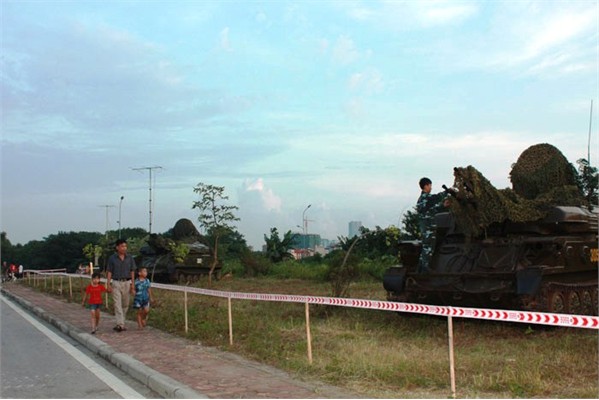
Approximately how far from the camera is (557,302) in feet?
34.9

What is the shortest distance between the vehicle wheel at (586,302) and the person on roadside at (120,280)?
799 cm

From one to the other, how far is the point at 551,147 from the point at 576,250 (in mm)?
2753

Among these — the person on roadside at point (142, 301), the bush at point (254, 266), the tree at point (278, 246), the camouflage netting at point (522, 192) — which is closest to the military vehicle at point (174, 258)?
the bush at point (254, 266)

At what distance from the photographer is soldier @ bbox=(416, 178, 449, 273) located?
11555 millimetres

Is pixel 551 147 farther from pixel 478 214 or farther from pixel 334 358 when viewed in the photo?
pixel 334 358

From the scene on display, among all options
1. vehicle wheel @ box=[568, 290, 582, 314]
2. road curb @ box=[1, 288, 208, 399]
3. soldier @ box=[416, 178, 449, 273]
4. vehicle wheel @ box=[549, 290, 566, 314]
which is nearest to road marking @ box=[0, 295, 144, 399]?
road curb @ box=[1, 288, 208, 399]

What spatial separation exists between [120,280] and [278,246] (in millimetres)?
30254

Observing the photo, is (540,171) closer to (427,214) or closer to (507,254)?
(507,254)

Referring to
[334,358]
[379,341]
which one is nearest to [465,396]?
[334,358]

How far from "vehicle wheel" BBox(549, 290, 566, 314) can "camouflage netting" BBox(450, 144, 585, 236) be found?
132cm

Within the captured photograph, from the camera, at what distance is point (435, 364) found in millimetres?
7719

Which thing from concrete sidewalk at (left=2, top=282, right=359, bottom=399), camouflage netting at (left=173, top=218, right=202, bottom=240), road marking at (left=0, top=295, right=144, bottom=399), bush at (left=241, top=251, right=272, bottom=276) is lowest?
road marking at (left=0, top=295, right=144, bottom=399)

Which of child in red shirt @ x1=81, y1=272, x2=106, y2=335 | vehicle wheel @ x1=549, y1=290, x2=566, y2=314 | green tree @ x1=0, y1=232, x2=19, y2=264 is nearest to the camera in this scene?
vehicle wheel @ x1=549, y1=290, x2=566, y2=314

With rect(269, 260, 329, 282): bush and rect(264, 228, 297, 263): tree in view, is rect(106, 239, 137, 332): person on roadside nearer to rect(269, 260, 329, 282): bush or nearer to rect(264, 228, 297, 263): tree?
rect(269, 260, 329, 282): bush
